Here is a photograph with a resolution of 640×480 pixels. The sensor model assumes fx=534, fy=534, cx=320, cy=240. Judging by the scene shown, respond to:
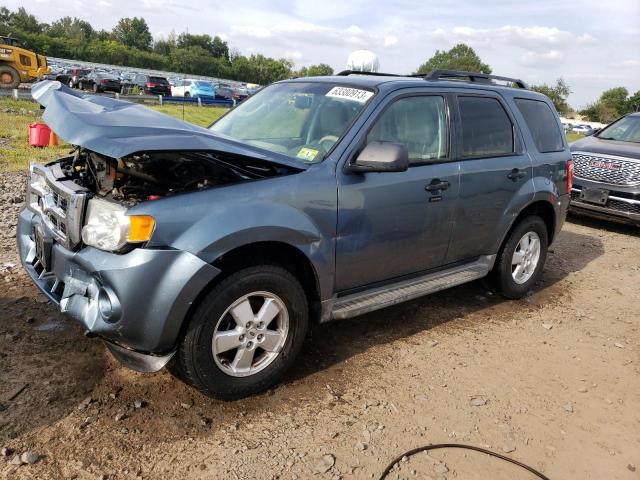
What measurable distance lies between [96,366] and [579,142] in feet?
28.2

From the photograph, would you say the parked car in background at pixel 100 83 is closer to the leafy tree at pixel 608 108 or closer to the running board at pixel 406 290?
the running board at pixel 406 290

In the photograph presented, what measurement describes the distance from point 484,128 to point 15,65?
29826 mm

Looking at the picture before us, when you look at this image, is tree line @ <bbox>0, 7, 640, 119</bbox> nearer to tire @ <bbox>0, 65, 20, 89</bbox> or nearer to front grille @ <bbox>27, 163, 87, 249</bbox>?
tire @ <bbox>0, 65, 20, 89</bbox>

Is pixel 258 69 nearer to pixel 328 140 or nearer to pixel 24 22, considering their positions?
pixel 24 22

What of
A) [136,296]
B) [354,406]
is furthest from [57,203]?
[354,406]

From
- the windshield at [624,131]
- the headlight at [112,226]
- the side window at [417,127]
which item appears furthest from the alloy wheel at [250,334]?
the windshield at [624,131]

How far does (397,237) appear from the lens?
12.1 feet

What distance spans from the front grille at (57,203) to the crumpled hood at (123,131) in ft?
1.07

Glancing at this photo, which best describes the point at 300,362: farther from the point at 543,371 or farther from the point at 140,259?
the point at 543,371

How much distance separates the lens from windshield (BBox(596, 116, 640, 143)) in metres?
8.90

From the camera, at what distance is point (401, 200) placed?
365 cm

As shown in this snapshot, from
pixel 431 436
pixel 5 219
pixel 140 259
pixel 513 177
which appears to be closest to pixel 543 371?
pixel 431 436

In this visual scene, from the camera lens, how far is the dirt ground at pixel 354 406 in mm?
2686

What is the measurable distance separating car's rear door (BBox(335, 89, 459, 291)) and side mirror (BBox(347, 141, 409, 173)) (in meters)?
0.08
